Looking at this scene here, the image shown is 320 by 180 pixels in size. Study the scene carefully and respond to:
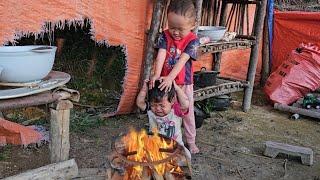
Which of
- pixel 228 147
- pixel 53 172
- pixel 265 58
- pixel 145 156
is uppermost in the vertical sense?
pixel 265 58

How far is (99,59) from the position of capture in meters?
6.26

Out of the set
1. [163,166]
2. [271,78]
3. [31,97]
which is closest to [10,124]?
[31,97]

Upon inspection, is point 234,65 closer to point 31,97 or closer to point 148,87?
point 148,87

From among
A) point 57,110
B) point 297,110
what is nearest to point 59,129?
point 57,110

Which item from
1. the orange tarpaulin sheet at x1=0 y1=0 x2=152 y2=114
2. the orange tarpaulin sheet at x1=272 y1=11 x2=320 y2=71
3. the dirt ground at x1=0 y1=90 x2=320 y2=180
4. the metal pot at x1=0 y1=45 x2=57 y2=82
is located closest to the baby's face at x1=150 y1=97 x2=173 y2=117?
the dirt ground at x1=0 y1=90 x2=320 y2=180

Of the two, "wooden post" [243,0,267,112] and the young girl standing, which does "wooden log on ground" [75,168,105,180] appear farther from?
"wooden post" [243,0,267,112]

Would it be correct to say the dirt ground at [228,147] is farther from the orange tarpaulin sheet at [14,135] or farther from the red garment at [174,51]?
the red garment at [174,51]

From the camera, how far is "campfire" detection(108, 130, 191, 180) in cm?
272

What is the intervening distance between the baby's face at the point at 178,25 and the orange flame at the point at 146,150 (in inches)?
41.0

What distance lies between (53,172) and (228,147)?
2.08 metres

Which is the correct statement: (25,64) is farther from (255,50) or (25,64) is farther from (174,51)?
(255,50)

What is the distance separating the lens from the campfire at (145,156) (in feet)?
8.94

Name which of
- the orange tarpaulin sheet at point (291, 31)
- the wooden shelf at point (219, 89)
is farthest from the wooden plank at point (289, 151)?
the orange tarpaulin sheet at point (291, 31)

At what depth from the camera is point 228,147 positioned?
187 inches
